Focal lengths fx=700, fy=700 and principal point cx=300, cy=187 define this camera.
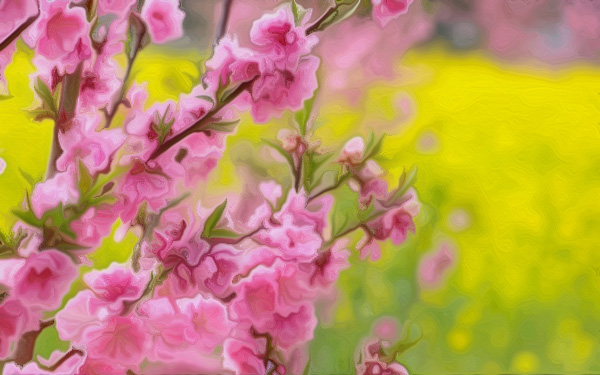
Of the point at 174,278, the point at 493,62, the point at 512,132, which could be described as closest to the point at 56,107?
the point at 174,278

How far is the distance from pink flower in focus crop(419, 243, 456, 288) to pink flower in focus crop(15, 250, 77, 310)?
2.61 ft

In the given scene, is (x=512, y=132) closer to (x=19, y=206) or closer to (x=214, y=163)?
(x=214, y=163)

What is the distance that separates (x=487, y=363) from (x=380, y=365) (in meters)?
0.37

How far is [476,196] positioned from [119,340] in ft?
3.14

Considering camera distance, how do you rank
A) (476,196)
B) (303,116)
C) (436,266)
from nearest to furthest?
(303,116) < (436,266) < (476,196)

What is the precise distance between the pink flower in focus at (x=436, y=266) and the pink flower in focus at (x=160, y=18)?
774mm

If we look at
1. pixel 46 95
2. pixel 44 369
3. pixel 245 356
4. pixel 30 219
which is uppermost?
pixel 46 95

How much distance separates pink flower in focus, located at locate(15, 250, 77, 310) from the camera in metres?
1.03

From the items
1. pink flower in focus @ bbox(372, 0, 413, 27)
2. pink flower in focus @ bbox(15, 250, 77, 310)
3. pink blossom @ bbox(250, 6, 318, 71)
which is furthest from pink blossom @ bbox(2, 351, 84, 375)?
pink flower in focus @ bbox(372, 0, 413, 27)

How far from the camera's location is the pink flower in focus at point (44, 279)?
103 cm

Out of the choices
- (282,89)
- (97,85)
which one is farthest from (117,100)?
(282,89)

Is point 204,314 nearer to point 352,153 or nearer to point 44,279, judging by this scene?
point 44,279

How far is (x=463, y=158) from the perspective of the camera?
5.60ft

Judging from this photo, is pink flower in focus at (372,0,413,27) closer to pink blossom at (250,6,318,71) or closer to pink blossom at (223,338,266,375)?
pink blossom at (250,6,318,71)
